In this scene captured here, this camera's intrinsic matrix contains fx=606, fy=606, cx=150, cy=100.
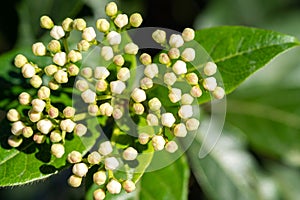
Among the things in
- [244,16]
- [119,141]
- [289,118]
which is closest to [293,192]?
[289,118]

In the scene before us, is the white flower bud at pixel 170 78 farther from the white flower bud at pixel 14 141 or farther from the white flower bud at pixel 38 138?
the white flower bud at pixel 14 141

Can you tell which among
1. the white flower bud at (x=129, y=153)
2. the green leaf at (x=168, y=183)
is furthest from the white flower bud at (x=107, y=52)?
the green leaf at (x=168, y=183)

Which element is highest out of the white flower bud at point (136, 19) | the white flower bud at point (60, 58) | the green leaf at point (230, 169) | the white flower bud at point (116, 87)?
the white flower bud at point (136, 19)

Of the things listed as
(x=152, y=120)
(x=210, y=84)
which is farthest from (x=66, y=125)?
(x=210, y=84)

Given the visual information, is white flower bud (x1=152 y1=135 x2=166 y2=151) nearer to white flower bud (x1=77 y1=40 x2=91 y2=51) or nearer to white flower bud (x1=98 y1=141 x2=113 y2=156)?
white flower bud (x1=98 y1=141 x2=113 y2=156)

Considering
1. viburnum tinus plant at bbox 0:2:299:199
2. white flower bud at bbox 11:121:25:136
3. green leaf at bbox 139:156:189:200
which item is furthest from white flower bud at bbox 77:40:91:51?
green leaf at bbox 139:156:189:200

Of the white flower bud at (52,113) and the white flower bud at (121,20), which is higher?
the white flower bud at (121,20)

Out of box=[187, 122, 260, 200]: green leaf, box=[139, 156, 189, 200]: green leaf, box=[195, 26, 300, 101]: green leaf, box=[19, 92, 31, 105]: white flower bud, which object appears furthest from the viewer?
box=[187, 122, 260, 200]: green leaf

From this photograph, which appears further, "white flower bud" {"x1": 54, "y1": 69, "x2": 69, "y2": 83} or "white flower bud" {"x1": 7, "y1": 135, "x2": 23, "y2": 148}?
"white flower bud" {"x1": 7, "y1": 135, "x2": 23, "y2": 148}

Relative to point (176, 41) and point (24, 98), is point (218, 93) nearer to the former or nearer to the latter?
point (176, 41)
